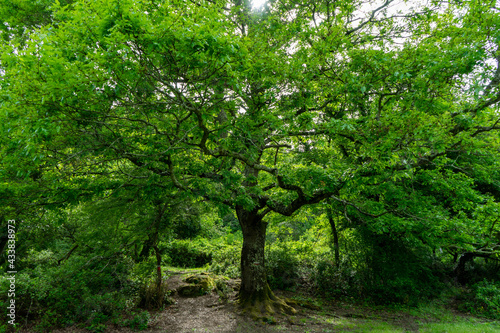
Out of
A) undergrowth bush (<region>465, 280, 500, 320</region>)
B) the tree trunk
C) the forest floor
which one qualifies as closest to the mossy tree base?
the tree trunk

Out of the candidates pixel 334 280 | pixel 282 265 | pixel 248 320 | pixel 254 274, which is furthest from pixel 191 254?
pixel 248 320

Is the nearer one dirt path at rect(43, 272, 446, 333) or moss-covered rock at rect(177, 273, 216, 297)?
dirt path at rect(43, 272, 446, 333)

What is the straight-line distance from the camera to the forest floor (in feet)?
23.5

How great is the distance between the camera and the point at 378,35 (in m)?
7.54

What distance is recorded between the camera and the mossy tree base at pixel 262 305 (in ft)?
25.9

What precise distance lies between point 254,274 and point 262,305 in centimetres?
90

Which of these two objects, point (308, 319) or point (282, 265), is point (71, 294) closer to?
point (308, 319)

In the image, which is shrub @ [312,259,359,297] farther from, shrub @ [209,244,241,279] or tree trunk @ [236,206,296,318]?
shrub @ [209,244,241,279]

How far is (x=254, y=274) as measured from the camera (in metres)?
8.37

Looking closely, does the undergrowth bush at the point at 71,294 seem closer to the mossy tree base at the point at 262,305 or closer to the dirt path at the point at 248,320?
the dirt path at the point at 248,320

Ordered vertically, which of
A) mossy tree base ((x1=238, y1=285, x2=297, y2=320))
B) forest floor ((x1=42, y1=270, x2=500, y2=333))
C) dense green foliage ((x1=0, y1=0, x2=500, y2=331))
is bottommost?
forest floor ((x1=42, y1=270, x2=500, y2=333))

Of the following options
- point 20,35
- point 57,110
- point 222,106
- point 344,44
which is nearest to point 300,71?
point 344,44

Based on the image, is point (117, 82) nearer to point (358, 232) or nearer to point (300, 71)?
point (300, 71)

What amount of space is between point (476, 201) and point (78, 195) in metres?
10.3
